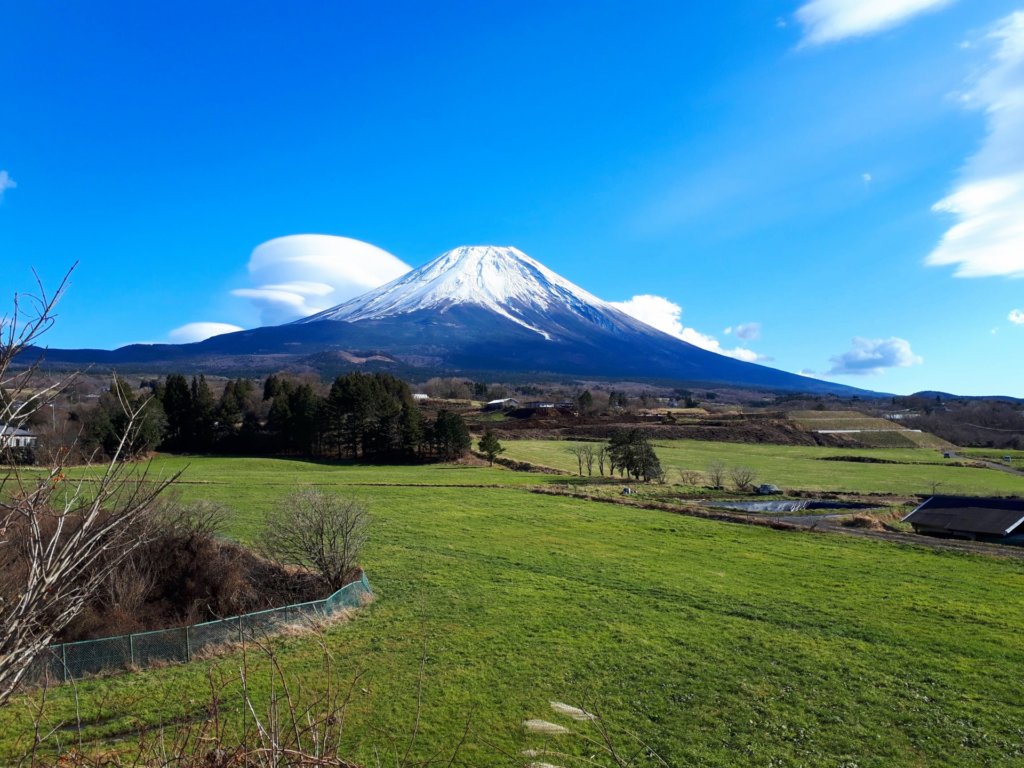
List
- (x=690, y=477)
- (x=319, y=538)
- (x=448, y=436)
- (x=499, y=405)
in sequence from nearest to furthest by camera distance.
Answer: (x=319, y=538) < (x=690, y=477) < (x=448, y=436) < (x=499, y=405)

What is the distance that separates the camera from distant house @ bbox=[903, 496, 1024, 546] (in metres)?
35.4

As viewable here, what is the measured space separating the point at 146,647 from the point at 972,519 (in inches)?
1689

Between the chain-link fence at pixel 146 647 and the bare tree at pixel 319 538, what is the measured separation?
3289mm

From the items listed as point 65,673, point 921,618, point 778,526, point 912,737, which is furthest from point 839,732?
point 778,526

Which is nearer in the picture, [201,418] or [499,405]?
[201,418]

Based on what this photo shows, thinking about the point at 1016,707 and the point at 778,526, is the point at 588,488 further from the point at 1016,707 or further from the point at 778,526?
the point at 1016,707

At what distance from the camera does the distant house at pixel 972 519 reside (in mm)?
35375

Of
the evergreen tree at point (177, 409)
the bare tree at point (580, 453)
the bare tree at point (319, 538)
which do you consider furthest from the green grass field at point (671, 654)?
the evergreen tree at point (177, 409)

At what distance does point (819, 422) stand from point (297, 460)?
100m

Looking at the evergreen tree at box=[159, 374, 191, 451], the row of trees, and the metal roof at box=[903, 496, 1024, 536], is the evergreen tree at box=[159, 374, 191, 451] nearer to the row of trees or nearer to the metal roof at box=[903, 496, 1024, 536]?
the row of trees

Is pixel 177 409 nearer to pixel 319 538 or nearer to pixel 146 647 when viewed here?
pixel 319 538

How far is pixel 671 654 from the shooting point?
1641cm

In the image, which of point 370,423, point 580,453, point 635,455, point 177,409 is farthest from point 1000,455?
point 177,409

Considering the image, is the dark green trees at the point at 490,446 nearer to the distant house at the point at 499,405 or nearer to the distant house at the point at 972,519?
the distant house at the point at 972,519
